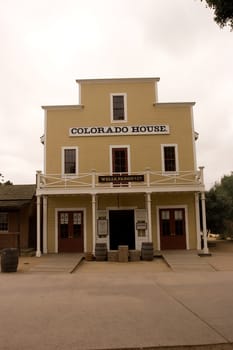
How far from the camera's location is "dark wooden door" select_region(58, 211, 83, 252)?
2308 centimetres

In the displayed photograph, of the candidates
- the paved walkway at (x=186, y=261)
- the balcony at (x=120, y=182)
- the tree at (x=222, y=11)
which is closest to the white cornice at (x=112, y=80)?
the balcony at (x=120, y=182)

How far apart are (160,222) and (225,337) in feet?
54.9

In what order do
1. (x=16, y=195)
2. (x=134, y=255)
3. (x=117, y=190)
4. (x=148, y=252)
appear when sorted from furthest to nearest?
1. (x=16, y=195)
2. (x=117, y=190)
3. (x=134, y=255)
4. (x=148, y=252)

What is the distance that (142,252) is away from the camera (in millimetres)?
20250

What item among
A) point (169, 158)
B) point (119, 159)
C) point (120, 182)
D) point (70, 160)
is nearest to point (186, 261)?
point (120, 182)

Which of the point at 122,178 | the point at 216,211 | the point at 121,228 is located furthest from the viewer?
the point at 216,211

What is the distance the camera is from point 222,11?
664 cm

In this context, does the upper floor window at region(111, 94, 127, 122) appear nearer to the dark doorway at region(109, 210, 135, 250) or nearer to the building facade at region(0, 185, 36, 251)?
the dark doorway at region(109, 210, 135, 250)

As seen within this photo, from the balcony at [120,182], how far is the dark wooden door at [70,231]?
5.89 feet

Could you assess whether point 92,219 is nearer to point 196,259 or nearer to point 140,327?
point 196,259

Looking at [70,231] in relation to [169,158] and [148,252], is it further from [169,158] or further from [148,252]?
[169,158]

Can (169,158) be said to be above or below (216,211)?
above

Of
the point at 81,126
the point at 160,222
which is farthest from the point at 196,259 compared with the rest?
the point at 81,126

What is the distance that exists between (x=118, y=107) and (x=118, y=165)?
3.56m
